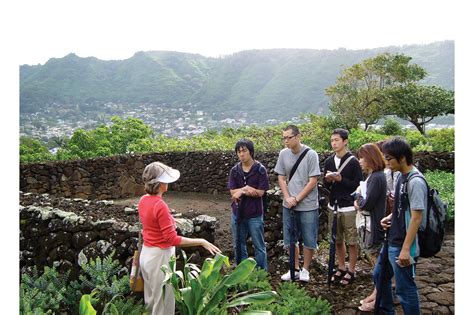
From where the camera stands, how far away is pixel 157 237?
2.73m

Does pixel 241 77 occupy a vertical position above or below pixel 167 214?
above

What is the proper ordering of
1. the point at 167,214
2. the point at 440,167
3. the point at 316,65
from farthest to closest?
the point at 316,65 → the point at 440,167 → the point at 167,214

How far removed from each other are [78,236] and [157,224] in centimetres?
121

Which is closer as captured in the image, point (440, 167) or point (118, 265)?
point (118, 265)

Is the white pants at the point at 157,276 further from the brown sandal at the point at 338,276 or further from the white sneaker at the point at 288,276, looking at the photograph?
the brown sandal at the point at 338,276

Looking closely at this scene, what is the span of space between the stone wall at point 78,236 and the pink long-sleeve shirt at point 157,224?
712mm

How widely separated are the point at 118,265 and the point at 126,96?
37674 millimetres

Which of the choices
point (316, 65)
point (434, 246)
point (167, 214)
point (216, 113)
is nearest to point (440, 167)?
point (434, 246)

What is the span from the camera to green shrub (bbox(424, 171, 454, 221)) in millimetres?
6613

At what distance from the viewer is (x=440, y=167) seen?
10031 millimetres

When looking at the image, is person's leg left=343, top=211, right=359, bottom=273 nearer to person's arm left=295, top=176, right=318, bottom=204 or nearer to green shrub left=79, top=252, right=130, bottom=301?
person's arm left=295, top=176, right=318, bottom=204

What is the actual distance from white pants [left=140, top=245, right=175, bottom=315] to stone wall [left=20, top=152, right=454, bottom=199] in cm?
685

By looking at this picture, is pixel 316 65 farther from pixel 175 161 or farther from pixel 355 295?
pixel 355 295

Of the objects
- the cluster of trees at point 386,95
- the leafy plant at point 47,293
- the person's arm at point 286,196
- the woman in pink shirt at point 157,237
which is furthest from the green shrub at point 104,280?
the cluster of trees at point 386,95
